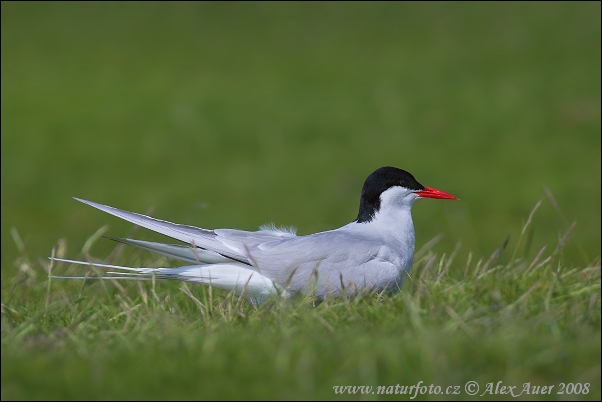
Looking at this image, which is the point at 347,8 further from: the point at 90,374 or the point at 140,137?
the point at 90,374

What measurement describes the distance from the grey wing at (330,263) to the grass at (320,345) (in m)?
0.28

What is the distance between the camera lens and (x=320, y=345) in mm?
3594

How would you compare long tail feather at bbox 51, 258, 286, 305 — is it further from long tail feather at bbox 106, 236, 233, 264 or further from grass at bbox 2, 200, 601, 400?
grass at bbox 2, 200, 601, 400

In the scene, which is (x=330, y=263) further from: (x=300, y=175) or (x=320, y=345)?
(x=300, y=175)

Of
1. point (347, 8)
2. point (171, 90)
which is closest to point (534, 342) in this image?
point (171, 90)

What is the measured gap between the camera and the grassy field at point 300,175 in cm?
347

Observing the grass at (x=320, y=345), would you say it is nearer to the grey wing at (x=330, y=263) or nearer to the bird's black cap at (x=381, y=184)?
the grey wing at (x=330, y=263)

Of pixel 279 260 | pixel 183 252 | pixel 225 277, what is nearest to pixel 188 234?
pixel 183 252

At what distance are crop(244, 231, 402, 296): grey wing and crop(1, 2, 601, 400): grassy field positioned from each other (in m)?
0.25

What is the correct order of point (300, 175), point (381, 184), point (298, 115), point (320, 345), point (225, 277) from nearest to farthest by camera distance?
point (320, 345) → point (225, 277) → point (381, 184) → point (300, 175) → point (298, 115)

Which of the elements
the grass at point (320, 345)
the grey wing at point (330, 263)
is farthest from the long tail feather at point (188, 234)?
the grass at point (320, 345)

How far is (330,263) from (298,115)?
9.65m

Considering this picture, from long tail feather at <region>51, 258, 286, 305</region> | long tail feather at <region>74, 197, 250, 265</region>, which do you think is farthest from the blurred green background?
long tail feather at <region>74, 197, 250, 265</region>

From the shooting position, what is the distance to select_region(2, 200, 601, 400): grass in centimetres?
335
